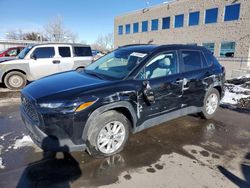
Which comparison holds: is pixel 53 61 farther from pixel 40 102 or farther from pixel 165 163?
pixel 165 163

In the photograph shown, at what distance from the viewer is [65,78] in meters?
3.53

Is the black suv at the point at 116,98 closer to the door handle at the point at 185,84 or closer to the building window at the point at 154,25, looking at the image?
the door handle at the point at 185,84

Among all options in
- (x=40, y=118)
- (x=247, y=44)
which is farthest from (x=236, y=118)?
(x=247, y=44)

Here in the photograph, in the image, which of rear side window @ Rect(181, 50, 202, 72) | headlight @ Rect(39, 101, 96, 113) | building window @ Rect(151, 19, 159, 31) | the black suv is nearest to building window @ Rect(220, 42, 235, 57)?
building window @ Rect(151, 19, 159, 31)

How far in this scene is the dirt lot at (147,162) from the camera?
2.62m

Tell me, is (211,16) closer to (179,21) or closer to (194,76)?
(179,21)

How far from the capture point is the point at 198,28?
21.9 meters

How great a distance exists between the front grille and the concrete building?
15916mm

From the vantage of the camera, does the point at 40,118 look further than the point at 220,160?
No

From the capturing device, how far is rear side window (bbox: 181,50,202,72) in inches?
161

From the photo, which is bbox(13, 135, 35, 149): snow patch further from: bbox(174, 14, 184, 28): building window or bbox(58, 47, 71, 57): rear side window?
bbox(174, 14, 184, 28): building window

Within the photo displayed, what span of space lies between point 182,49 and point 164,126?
1750 millimetres

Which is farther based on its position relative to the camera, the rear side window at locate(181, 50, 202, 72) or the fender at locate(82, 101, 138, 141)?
the rear side window at locate(181, 50, 202, 72)

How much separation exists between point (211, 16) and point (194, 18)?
6.79 feet
